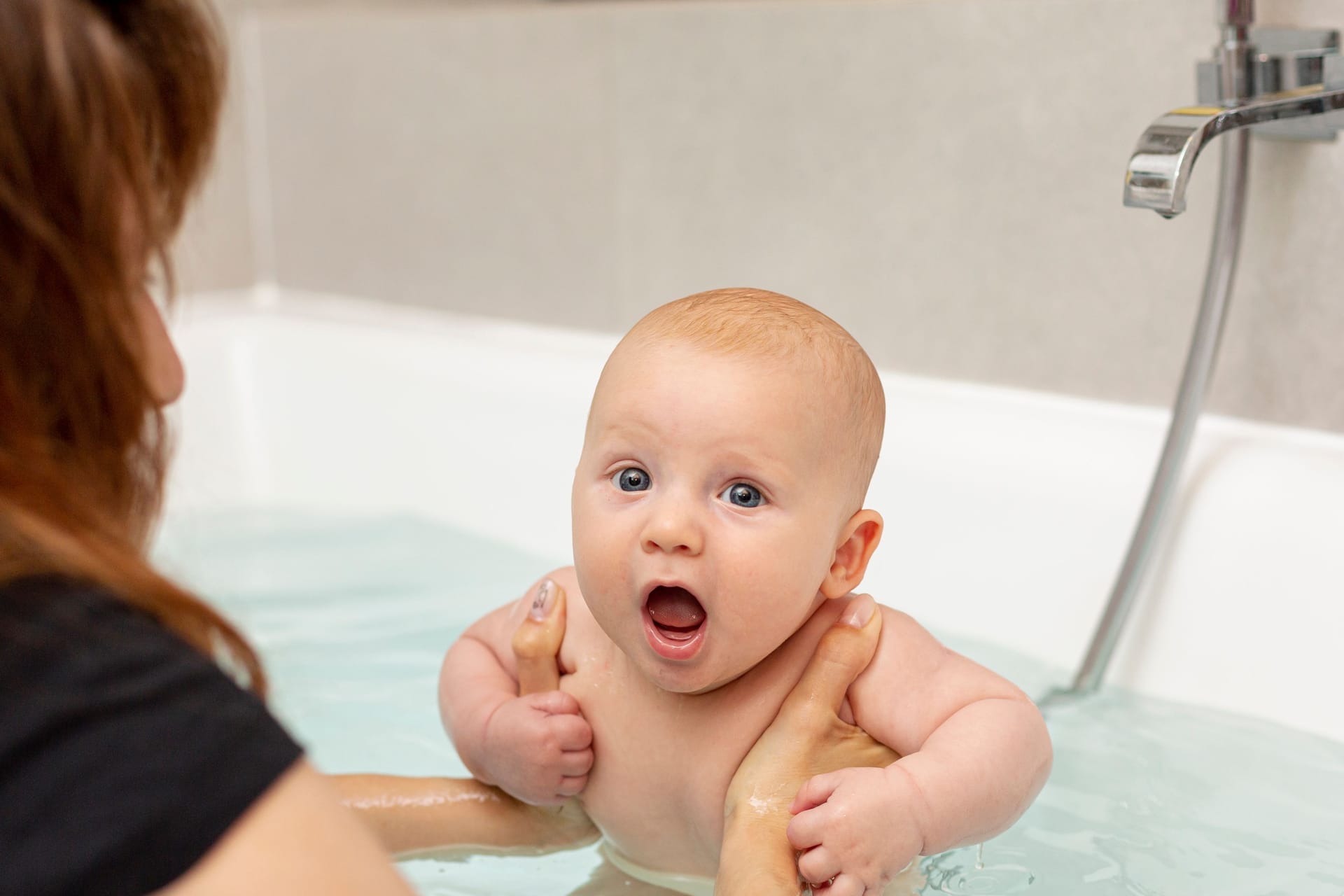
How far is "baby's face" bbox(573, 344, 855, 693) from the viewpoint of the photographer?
81 cm

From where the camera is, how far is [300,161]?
7.72ft

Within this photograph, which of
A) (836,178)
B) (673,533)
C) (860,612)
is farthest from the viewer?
(836,178)

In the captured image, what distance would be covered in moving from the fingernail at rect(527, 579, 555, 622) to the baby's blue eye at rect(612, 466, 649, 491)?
161 mm

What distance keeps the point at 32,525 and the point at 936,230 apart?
1223mm

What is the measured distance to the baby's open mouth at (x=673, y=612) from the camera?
83 centimetres

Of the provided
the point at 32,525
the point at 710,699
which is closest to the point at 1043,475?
the point at 710,699

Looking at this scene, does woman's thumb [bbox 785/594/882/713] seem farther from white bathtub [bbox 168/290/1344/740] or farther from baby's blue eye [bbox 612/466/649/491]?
white bathtub [bbox 168/290/1344/740]

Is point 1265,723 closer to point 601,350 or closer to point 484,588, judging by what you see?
point 484,588

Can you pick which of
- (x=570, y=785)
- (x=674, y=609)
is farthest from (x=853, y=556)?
(x=570, y=785)

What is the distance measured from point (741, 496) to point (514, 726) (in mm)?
228

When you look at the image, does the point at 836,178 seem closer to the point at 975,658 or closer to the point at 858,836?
the point at 975,658

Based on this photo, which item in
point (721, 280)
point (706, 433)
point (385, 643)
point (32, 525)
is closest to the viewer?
point (32, 525)

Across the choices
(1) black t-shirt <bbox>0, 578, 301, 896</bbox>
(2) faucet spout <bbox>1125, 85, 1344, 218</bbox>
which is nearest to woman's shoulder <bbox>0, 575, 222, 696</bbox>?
(1) black t-shirt <bbox>0, 578, 301, 896</bbox>

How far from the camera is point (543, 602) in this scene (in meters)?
0.97
